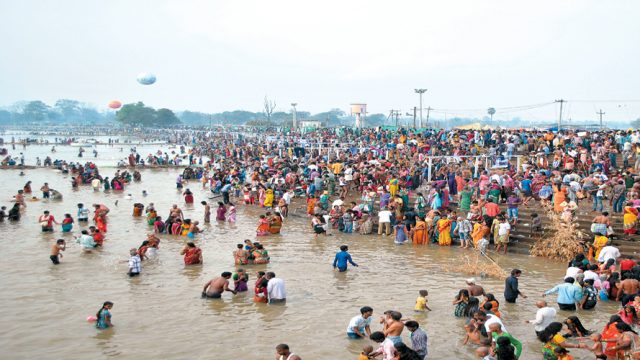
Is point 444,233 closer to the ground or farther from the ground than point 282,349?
closer to the ground

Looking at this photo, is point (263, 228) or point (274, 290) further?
point (263, 228)

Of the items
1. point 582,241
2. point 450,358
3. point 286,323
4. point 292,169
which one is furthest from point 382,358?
point 292,169

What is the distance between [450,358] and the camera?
8695 mm

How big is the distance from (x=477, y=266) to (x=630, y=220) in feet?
14.3

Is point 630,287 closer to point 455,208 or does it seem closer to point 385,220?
point 385,220

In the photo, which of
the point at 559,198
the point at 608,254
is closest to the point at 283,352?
the point at 608,254

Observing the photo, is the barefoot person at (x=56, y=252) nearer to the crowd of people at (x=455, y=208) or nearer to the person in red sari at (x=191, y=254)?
the crowd of people at (x=455, y=208)

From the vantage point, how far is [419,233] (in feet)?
54.7

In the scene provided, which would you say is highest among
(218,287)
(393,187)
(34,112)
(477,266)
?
(34,112)

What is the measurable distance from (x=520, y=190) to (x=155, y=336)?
13137 millimetres

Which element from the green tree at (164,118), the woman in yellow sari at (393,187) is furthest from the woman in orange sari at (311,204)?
the green tree at (164,118)

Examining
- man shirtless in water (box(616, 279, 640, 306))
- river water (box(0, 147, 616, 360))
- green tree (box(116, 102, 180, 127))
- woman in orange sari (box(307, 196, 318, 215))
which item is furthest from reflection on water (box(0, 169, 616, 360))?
green tree (box(116, 102, 180, 127))

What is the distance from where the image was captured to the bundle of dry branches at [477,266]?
13.3m

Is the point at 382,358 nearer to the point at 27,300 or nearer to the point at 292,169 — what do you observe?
the point at 27,300
